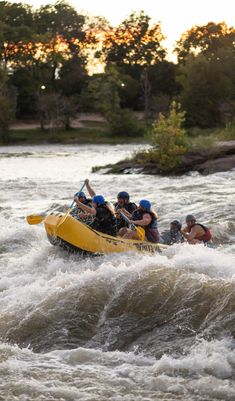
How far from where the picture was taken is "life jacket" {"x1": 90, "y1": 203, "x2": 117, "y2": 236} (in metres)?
11.8

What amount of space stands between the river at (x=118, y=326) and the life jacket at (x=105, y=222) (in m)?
0.69

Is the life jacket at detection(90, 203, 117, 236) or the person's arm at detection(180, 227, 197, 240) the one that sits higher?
the life jacket at detection(90, 203, 117, 236)

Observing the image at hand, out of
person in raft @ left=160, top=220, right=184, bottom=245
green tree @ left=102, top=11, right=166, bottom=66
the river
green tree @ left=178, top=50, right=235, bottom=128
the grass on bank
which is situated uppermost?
green tree @ left=102, top=11, right=166, bottom=66

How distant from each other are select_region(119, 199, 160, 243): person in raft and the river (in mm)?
789

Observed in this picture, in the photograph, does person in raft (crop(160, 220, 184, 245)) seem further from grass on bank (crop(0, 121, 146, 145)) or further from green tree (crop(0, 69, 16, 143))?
green tree (crop(0, 69, 16, 143))

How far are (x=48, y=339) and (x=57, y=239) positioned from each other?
3.65 meters

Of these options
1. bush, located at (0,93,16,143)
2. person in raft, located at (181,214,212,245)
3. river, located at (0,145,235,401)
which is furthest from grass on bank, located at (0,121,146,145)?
river, located at (0,145,235,401)

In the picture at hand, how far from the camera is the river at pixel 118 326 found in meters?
7.02

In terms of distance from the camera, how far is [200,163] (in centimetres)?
2747

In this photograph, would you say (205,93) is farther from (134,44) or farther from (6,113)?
(6,113)

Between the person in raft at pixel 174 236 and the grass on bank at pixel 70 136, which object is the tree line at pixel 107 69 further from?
the person in raft at pixel 174 236

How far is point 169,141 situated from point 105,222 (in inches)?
600

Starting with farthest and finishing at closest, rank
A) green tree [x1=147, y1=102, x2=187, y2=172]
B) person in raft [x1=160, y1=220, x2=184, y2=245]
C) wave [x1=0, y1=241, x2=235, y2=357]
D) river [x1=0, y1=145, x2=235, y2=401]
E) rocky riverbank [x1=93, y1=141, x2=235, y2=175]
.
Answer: rocky riverbank [x1=93, y1=141, x2=235, y2=175]
green tree [x1=147, y1=102, x2=187, y2=172]
person in raft [x1=160, y1=220, x2=184, y2=245]
wave [x1=0, y1=241, x2=235, y2=357]
river [x1=0, y1=145, x2=235, y2=401]

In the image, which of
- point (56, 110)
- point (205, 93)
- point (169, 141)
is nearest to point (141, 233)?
point (169, 141)
